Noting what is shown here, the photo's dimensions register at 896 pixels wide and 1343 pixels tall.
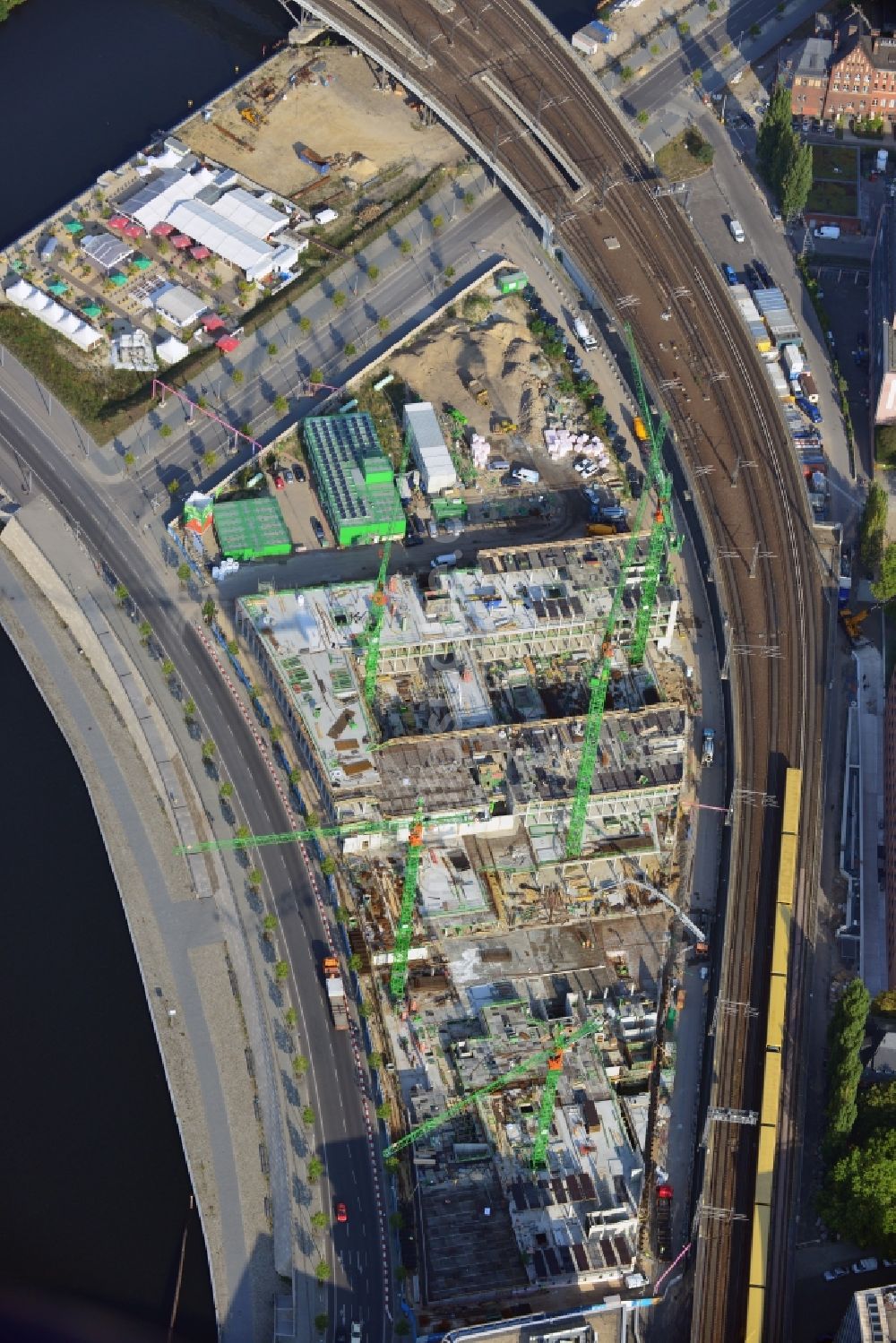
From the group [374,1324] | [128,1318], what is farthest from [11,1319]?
[374,1324]

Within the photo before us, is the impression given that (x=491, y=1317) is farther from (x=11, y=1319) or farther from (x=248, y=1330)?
(x=11, y=1319)

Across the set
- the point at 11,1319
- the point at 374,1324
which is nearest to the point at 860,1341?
the point at 374,1324

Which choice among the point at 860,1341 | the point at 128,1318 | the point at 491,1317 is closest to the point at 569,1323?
Answer: the point at 491,1317

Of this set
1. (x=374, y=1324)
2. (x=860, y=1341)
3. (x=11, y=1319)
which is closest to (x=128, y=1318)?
(x=11, y=1319)

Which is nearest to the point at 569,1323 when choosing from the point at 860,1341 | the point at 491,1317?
the point at 491,1317

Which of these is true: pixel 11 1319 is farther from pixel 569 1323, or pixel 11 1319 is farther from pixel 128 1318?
pixel 569 1323

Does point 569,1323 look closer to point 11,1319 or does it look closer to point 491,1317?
point 491,1317

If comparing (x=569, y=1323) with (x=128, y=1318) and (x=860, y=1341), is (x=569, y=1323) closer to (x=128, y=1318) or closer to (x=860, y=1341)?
(x=860, y=1341)
